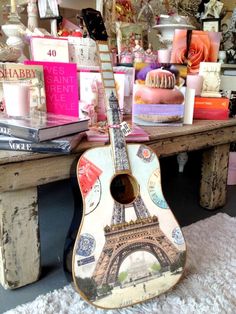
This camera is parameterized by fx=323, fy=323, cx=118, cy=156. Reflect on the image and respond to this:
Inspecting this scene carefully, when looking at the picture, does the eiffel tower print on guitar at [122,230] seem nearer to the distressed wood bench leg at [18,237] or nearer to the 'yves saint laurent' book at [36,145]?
the 'yves saint laurent' book at [36,145]

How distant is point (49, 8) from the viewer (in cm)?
135

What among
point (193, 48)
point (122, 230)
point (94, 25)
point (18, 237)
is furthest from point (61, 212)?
point (193, 48)

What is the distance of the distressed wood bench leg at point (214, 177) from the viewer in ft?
4.32

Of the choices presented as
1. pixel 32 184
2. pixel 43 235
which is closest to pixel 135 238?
pixel 32 184

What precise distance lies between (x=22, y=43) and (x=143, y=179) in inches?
29.8

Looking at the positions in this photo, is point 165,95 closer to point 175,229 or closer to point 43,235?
point 175,229

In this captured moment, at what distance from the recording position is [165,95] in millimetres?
1082

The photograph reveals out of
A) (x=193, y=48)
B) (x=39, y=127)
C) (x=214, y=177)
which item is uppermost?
(x=193, y=48)

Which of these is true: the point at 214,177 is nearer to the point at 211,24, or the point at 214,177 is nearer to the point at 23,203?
the point at 23,203

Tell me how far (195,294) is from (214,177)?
59cm

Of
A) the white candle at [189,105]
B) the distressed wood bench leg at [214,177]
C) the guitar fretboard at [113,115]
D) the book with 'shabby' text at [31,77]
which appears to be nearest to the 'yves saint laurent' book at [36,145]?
the guitar fretboard at [113,115]

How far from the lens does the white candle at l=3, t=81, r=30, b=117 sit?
87 cm

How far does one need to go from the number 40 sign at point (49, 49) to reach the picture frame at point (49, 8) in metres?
0.24

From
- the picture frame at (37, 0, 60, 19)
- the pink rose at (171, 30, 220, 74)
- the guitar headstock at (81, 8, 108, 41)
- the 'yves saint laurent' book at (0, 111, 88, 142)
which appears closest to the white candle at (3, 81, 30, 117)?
the 'yves saint laurent' book at (0, 111, 88, 142)
